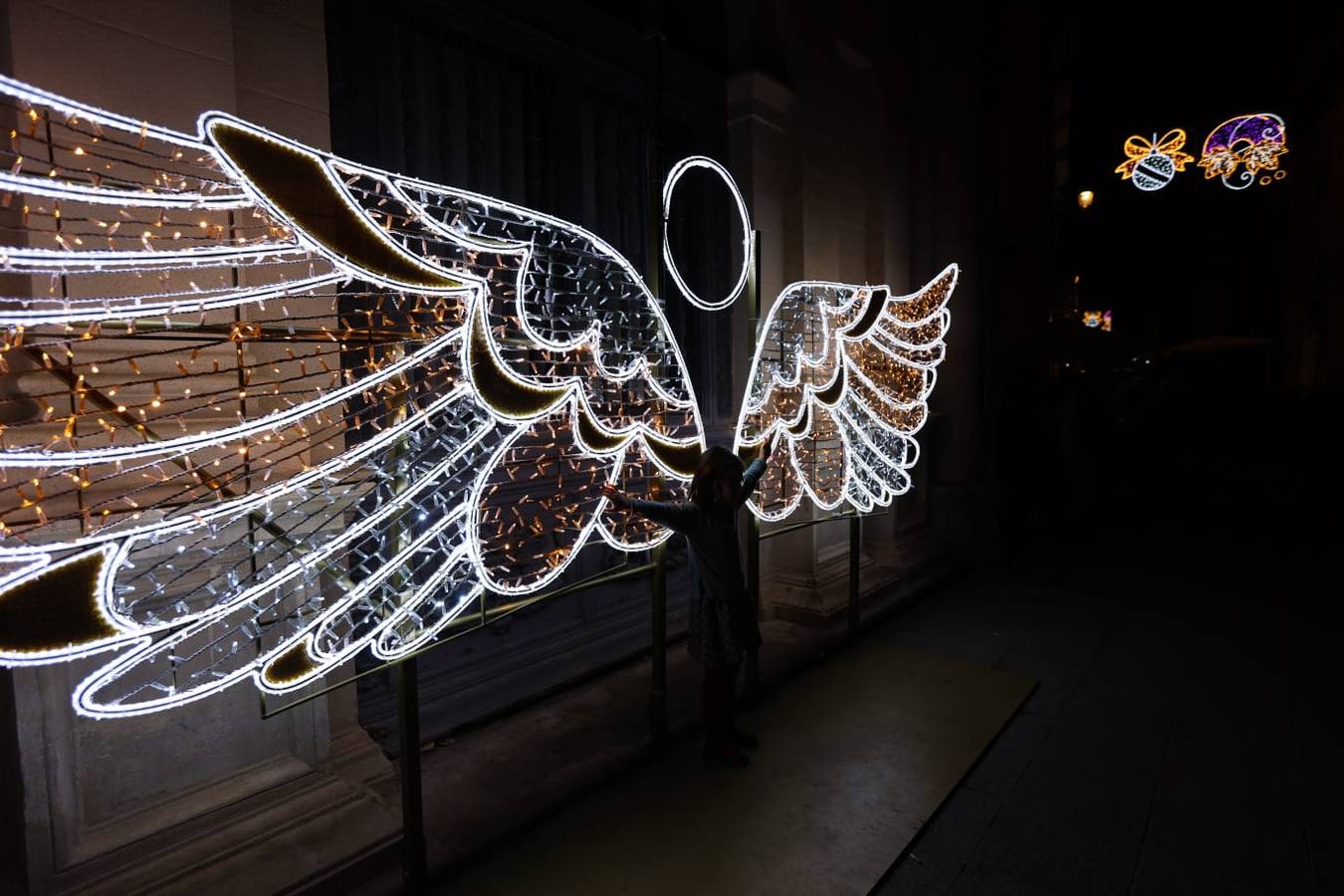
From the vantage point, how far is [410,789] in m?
2.63

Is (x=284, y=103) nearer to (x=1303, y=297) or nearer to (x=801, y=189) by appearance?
(x=801, y=189)

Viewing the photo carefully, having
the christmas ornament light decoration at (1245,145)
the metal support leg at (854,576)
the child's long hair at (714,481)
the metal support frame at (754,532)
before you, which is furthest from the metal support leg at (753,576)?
the christmas ornament light decoration at (1245,145)

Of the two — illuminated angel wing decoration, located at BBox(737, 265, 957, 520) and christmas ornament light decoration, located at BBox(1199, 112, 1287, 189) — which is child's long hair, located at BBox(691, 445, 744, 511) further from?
christmas ornament light decoration, located at BBox(1199, 112, 1287, 189)

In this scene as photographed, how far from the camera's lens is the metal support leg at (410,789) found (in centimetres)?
262

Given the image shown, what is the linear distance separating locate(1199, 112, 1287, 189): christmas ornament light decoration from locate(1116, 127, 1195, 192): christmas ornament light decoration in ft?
3.07

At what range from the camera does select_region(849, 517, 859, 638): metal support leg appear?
525 centimetres

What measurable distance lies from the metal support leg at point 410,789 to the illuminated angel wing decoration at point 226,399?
0.82 feet

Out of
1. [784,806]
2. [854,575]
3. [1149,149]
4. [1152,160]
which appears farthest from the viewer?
[1152,160]

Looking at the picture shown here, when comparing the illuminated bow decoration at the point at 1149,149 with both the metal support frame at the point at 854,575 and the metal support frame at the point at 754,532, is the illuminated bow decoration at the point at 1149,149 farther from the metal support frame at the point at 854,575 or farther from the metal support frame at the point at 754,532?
the metal support frame at the point at 754,532

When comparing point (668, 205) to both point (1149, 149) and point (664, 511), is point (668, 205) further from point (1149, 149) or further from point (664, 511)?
point (1149, 149)

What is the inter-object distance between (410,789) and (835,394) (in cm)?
323

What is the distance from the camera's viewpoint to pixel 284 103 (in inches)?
111

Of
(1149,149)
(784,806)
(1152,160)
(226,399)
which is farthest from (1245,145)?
(226,399)

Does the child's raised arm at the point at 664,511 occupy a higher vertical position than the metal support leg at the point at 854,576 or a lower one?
higher
